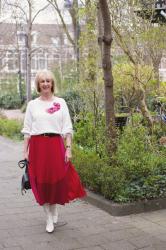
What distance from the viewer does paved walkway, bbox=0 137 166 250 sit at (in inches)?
194

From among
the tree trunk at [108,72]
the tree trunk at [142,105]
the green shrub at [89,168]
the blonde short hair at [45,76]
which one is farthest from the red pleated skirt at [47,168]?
the tree trunk at [142,105]

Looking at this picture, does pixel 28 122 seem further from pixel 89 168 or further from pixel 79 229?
pixel 89 168

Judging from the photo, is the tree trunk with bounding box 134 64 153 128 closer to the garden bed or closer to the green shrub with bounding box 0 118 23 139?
the garden bed

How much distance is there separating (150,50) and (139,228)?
5.58m

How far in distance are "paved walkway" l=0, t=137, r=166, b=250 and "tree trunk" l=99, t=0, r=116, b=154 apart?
3.36 ft

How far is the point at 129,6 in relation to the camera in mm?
9430

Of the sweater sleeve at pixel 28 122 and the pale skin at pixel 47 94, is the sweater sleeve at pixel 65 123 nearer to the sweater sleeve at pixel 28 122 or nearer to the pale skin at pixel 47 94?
the pale skin at pixel 47 94

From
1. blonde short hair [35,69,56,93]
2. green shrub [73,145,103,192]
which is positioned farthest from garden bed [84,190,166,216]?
blonde short hair [35,69,56,93]

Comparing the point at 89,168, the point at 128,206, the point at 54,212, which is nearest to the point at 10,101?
the point at 89,168

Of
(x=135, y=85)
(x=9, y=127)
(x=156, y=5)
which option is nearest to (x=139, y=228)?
(x=135, y=85)

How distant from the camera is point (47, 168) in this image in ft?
17.1

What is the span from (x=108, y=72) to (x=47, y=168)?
2162mm

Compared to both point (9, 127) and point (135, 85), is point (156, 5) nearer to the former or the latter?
point (135, 85)

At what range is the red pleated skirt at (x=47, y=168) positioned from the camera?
5.21 metres
